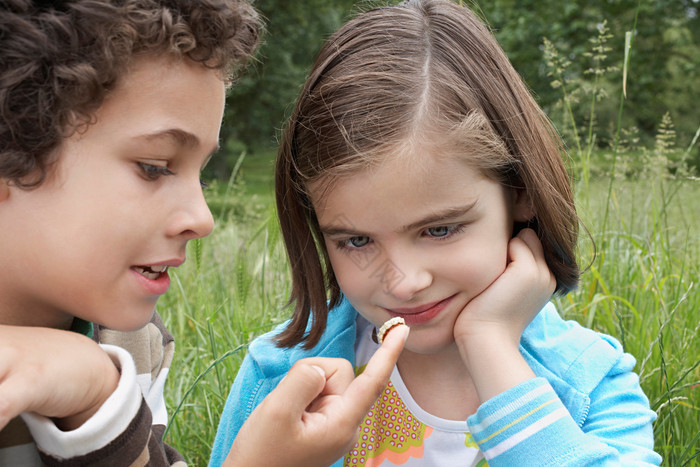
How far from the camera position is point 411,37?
1729 mm

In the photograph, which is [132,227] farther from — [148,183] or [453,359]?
[453,359]

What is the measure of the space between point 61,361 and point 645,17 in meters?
15.6

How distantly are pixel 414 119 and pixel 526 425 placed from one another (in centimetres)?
70

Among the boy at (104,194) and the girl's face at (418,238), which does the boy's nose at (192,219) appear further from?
the girl's face at (418,238)

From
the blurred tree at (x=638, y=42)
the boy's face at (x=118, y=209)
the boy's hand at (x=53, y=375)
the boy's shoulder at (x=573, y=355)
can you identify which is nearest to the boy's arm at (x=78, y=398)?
the boy's hand at (x=53, y=375)

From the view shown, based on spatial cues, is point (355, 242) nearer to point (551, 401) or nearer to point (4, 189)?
point (551, 401)

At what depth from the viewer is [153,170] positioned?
1.27 metres

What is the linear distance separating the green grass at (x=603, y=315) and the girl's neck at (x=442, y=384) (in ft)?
1.42

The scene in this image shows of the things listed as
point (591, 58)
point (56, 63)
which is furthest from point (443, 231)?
point (591, 58)

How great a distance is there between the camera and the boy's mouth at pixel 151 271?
1.29m

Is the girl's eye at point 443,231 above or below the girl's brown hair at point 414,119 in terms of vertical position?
below

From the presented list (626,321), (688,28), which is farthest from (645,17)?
(626,321)

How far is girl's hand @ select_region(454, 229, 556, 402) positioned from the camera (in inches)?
59.8

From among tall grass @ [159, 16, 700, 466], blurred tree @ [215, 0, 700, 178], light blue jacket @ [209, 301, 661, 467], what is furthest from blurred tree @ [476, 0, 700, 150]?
light blue jacket @ [209, 301, 661, 467]
